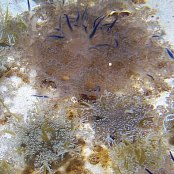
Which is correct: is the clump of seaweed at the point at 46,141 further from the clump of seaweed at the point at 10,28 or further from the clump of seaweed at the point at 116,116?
the clump of seaweed at the point at 10,28

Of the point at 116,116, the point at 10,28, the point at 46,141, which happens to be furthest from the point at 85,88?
the point at 10,28

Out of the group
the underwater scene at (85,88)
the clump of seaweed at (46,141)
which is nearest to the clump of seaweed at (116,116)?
the underwater scene at (85,88)

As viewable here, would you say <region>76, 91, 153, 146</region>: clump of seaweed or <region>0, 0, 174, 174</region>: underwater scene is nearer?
<region>0, 0, 174, 174</region>: underwater scene

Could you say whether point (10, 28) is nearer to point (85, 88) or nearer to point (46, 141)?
point (85, 88)

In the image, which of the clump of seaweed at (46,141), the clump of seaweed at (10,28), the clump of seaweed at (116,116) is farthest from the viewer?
the clump of seaweed at (10,28)

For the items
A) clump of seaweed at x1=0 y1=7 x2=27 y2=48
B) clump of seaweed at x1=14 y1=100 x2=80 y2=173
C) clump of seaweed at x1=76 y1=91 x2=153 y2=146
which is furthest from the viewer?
clump of seaweed at x1=0 y1=7 x2=27 y2=48

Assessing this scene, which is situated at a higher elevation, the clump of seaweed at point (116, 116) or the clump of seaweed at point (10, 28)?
the clump of seaweed at point (10, 28)

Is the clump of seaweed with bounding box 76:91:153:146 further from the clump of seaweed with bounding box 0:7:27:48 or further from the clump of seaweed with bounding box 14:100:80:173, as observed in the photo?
the clump of seaweed with bounding box 0:7:27:48

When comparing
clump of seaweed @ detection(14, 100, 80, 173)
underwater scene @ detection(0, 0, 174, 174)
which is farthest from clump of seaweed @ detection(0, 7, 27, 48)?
clump of seaweed @ detection(14, 100, 80, 173)

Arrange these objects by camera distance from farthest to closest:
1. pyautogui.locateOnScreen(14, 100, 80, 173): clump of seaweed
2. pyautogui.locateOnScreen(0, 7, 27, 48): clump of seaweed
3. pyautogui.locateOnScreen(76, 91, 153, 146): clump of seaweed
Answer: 1. pyautogui.locateOnScreen(0, 7, 27, 48): clump of seaweed
2. pyautogui.locateOnScreen(76, 91, 153, 146): clump of seaweed
3. pyautogui.locateOnScreen(14, 100, 80, 173): clump of seaweed

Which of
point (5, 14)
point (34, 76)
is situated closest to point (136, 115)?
point (34, 76)
